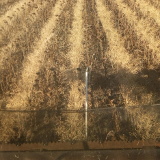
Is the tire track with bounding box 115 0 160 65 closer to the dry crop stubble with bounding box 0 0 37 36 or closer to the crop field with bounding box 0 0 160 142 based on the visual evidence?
the crop field with bounding box 0 0 160 142

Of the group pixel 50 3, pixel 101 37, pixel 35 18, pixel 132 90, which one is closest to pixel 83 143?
pixel 132 90

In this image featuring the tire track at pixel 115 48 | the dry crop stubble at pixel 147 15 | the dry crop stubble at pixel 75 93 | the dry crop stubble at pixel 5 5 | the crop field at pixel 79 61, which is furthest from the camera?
the dry crop stubble at pixel 5 5

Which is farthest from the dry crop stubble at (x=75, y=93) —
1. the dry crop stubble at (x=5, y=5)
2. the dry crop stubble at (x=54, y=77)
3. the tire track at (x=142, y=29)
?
the dry crop stubble at (x=5, y=5)

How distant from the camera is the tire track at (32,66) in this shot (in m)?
7.02

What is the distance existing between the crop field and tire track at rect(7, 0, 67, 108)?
0.03 m

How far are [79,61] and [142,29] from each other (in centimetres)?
386

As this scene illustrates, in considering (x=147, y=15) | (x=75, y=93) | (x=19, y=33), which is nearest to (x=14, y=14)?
(x=19, y=33)

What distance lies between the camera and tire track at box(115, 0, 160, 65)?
903 cm

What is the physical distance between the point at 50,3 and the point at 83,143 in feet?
34.9

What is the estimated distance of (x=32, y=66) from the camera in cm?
845

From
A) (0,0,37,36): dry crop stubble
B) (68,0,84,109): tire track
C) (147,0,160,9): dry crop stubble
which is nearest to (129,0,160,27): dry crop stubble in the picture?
(147,0,160,9): dry crop stubble

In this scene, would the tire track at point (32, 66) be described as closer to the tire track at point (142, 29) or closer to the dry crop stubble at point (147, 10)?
the tire track at point (142, 29)

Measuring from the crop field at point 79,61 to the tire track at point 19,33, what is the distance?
0.04 metres

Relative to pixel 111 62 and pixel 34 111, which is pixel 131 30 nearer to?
pixel 111 62
